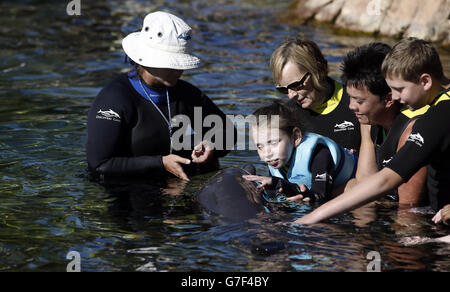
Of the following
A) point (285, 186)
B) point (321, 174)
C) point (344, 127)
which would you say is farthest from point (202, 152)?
point (344, 127)

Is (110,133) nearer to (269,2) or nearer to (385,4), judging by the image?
(385,4)

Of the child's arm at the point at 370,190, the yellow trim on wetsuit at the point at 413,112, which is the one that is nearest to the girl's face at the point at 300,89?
the yellow trim on wetsuit at the point at 413,112

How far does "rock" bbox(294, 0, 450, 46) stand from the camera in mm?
12984

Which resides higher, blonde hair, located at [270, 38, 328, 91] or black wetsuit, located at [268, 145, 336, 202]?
blonde hair, located at [270, 38, 328, 91]

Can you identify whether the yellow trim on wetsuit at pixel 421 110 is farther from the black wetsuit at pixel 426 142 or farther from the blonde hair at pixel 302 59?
the blonde hair at pixel 302 59

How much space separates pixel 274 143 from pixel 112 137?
1419 mm

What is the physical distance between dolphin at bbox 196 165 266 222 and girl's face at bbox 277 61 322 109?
33.0 inches

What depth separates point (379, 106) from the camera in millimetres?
5762

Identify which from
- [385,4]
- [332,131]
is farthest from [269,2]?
[332,131]

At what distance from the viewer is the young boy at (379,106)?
566 centimetres

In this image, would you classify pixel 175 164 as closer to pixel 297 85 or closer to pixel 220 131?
pixel 220 131

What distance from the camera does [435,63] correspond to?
511cm

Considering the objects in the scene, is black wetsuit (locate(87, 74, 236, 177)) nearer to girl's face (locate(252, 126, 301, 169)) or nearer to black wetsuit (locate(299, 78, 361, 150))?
girl's face (locate(252, 126, 301, 169))

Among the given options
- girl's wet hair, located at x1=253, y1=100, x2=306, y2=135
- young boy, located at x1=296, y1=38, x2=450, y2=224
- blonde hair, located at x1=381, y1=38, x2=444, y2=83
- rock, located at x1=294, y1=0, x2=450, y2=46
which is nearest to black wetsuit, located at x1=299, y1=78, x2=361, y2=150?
girl's wet hair, located at x1=253, y1=100, x2=306, y2=135
